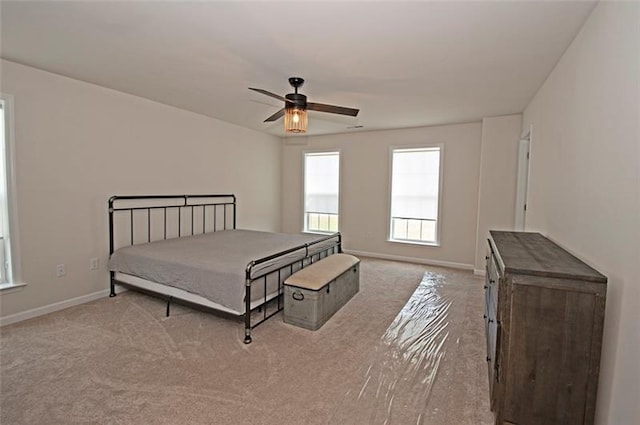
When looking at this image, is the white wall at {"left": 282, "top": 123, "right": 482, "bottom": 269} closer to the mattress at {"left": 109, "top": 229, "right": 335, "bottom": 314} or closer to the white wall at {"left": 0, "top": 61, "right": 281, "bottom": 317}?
the mattress at {"left": 109, "top": 229, "right": 335, "bottom": 314}

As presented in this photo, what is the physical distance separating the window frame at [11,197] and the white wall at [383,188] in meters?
4.62

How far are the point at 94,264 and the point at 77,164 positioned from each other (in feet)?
3.89

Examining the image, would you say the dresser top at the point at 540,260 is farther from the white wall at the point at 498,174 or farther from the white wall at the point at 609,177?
the white wall at the point at 498,174

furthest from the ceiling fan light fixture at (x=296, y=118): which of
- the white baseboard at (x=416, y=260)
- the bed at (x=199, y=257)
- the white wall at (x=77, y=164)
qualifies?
the white baseboard at (x=416, y=260)

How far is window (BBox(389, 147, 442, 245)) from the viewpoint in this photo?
Answer: 217 inches

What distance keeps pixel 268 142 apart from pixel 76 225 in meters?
3.87

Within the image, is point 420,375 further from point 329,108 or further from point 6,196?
point 6,196

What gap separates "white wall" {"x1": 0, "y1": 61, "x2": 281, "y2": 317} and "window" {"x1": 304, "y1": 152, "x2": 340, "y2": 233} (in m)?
2.57

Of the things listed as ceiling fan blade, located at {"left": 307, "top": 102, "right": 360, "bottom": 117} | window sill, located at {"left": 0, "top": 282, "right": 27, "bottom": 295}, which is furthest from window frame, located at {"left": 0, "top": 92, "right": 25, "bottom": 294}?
ceiling fan blade, located at {"left": 307, "top": 102, "right": 360, "bottom": 117}

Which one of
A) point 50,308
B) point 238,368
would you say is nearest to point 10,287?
point 50,308

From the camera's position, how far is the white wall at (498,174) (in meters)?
4.60

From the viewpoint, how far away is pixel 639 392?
123 cm

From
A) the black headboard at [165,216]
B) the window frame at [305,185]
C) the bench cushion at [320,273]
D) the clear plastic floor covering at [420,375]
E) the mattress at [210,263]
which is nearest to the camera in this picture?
the clear plastic floor covering at [420,375]

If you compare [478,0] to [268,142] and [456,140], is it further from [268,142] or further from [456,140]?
[268,142]
